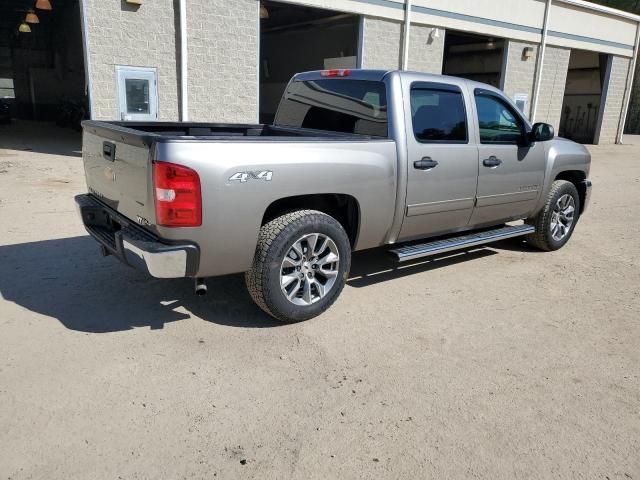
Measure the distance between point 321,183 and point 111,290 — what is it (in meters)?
2.08

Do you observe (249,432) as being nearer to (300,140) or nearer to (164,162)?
(164,162)

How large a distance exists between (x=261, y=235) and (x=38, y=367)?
1651 mm

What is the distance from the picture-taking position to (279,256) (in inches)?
152

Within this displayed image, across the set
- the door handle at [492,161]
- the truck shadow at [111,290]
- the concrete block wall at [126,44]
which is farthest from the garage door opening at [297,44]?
the truck shadow at [111,290]

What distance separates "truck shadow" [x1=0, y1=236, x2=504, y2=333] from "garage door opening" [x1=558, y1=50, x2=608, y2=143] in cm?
2236

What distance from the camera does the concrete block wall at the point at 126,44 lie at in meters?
10.4

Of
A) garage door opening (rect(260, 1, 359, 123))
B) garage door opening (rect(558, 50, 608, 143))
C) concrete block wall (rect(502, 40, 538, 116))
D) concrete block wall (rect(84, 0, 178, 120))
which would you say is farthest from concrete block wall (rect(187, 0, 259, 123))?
garage door opening (rect(558, 50, 608, 143))

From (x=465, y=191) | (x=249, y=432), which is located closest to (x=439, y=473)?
(x=249, y=432)

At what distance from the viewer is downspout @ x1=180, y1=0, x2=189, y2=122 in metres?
11.1

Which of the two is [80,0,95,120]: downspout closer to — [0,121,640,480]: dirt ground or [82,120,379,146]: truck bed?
[0,121,640,480]: dirt ground

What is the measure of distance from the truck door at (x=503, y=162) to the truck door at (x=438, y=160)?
18 cm

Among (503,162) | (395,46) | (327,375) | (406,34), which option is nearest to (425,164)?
(503,162)

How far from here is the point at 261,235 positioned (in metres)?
3.85

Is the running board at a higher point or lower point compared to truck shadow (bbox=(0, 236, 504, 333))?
higher
